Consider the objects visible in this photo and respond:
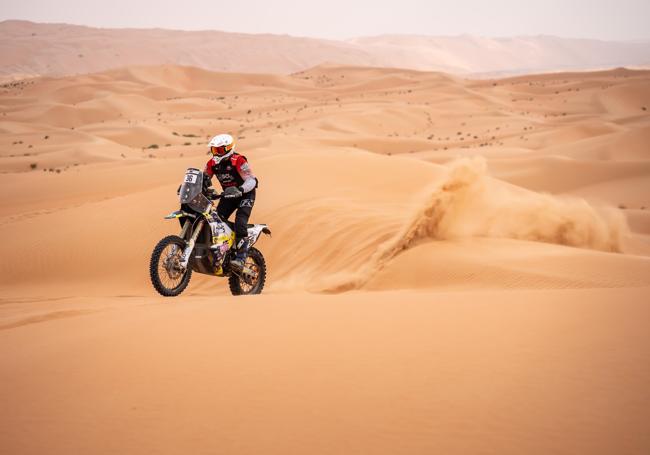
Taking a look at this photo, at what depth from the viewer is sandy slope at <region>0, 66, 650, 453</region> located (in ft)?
9.02

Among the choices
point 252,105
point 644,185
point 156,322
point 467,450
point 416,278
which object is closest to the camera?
point 467,450

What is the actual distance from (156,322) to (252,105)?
4781cm

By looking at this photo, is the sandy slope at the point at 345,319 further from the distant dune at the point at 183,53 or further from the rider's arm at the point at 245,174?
the distant dune at the point at 183,53

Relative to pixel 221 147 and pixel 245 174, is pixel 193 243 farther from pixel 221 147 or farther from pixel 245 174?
pixel 221 147

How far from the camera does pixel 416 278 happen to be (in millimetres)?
7434

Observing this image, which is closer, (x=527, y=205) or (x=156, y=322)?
(x=156, y=322)

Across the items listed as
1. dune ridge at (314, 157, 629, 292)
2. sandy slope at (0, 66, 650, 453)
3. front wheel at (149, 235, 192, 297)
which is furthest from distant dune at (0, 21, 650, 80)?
front wheel at (149, 235, 192, 297)

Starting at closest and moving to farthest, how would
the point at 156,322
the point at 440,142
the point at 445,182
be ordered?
the point at 156,322
the point at 445,182
the point at 440,142

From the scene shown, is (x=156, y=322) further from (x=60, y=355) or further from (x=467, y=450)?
(x=467, y=450)

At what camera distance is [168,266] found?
6309 mm

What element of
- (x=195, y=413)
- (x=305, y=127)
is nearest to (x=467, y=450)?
(x=195, y=413)

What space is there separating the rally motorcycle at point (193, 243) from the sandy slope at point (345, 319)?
40 cm

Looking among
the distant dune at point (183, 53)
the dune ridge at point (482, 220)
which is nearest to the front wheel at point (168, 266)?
the dune ridge at point (482, 220)

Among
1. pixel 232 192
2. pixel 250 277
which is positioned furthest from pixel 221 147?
pixel 250 277
